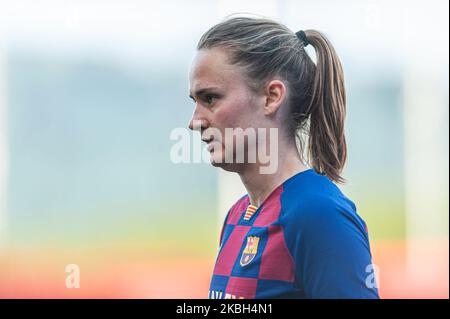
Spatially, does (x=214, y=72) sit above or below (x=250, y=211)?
above

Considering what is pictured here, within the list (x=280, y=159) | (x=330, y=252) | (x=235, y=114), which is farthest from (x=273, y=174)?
(x=330, y=252)

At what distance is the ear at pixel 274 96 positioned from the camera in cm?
107

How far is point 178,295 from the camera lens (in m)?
3.41

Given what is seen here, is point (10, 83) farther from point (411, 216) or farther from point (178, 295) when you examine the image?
point (411, 216)

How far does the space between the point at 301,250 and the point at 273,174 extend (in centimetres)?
22

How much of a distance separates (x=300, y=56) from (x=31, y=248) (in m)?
2.54

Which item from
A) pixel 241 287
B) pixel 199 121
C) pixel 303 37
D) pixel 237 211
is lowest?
pixel 241 287

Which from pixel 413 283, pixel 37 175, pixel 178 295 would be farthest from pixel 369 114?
pixel 37 175

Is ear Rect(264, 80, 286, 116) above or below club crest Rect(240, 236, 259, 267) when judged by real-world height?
above

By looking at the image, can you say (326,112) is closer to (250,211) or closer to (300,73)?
(300,73)

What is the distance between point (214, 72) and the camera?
106 cm

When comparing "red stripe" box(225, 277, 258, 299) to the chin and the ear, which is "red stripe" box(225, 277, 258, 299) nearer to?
the chin

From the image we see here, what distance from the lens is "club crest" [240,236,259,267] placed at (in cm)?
99

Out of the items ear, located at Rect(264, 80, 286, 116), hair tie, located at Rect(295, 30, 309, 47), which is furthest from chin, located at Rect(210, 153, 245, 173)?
hair tie, located at Rect(295, 30, 309, 47)
